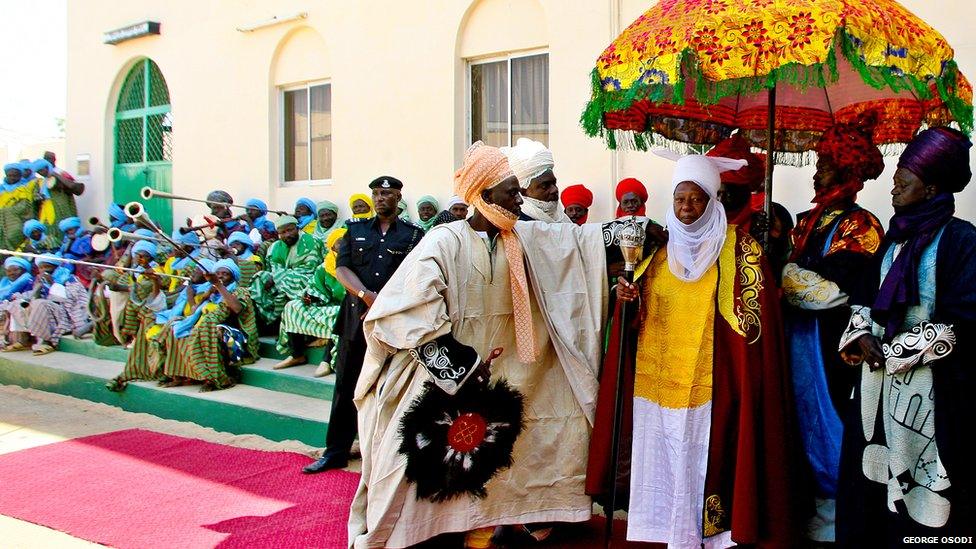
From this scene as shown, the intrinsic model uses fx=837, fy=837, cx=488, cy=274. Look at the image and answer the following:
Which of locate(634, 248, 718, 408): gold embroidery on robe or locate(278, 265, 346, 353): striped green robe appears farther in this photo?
locate(278, 265, 346, 353): striped green robe

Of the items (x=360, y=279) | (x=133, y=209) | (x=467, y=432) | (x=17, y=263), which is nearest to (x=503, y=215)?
(x=467, y=432)

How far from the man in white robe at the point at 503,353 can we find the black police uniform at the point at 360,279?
1.43m

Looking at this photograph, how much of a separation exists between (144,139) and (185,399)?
663 centimetres

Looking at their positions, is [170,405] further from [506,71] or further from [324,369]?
[506,71]

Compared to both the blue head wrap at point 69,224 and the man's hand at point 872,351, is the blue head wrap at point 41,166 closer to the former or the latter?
the blue head wrap at point 69,224

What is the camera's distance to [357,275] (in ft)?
18.2

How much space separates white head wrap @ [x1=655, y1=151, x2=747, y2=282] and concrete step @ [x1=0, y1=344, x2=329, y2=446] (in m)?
3.65

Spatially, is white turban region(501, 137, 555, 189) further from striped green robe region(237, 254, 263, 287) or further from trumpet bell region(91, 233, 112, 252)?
trumpet bell region(91, 233, 112, 252)

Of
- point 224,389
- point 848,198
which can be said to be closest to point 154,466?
point 224,389

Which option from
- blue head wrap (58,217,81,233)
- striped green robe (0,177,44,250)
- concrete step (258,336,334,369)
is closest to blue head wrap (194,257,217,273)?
concrete step (258,336,334,369)

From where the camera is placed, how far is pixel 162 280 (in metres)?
9.35

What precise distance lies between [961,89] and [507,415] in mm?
2476

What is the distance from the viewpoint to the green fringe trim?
10.6 ft

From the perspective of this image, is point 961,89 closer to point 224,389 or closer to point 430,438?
point 430,438
